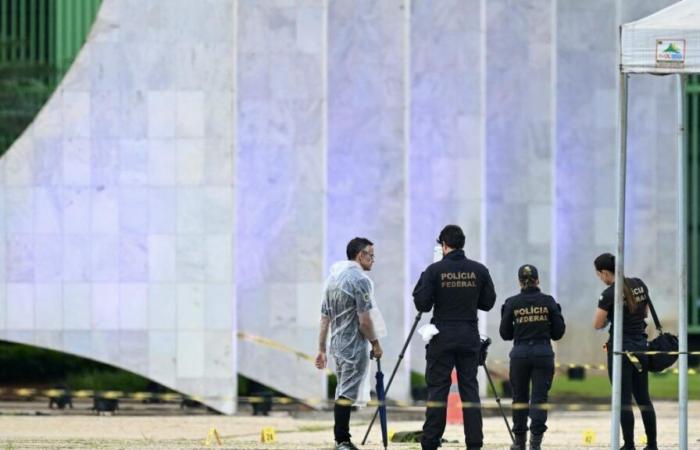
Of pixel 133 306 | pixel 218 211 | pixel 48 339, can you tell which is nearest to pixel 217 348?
pixel 133 306

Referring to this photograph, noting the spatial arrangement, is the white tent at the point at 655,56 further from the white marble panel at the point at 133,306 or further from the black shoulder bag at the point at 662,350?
the white marble panel at the point at 133,306

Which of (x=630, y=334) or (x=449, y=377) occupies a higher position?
(x=630, y=334)

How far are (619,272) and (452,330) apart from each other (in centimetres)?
142

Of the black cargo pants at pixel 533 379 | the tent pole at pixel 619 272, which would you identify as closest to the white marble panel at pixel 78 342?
the black cargo pants at pixel 533 379

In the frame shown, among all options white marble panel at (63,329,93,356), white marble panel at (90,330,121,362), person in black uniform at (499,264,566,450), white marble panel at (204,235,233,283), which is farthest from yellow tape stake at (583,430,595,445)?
white marble panel at (63,329,93,356)

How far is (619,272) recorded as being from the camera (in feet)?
42.7

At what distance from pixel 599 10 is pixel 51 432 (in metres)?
15.0

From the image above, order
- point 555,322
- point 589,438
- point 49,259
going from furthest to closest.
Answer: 1. point 49,259
2. point 589,438
3. point 555,322

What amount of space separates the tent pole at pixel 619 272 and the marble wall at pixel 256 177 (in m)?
9.42

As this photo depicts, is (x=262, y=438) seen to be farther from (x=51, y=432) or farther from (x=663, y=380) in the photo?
(x=663, y=380)

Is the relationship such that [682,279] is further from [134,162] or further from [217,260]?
[134,162]

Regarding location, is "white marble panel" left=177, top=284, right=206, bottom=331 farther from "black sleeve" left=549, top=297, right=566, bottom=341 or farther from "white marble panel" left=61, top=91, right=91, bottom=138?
"black sleeve" left=549, top=297, right=566, bottom=341

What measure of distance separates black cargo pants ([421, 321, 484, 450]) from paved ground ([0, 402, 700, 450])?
89.0 inches

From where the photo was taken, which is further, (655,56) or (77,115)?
(77,115)
